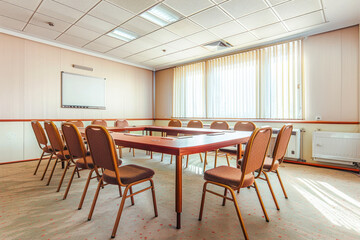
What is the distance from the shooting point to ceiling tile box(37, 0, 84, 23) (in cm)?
303

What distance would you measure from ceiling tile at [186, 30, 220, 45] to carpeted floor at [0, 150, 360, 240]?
2967 millimetres

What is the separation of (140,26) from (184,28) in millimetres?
861

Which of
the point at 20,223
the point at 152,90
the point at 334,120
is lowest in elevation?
the point at 20,223

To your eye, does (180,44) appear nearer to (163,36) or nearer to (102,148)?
(163,36)

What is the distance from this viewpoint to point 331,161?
3617 mm

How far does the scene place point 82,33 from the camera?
4074 mm

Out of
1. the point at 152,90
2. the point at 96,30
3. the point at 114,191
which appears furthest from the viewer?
the point at 152,90

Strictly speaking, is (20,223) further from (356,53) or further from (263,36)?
(356,53)

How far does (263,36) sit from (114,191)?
13.6ft

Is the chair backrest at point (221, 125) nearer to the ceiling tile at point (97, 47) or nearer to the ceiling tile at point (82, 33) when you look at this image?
the ceiling tile at point (82, 33)

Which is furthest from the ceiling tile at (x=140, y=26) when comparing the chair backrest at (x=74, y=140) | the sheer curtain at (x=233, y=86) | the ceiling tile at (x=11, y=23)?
the chair backrest at (x=74, y=140)

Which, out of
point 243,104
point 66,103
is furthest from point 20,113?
point 243,104

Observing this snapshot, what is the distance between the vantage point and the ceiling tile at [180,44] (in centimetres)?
448

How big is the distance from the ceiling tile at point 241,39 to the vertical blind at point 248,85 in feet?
1.53
